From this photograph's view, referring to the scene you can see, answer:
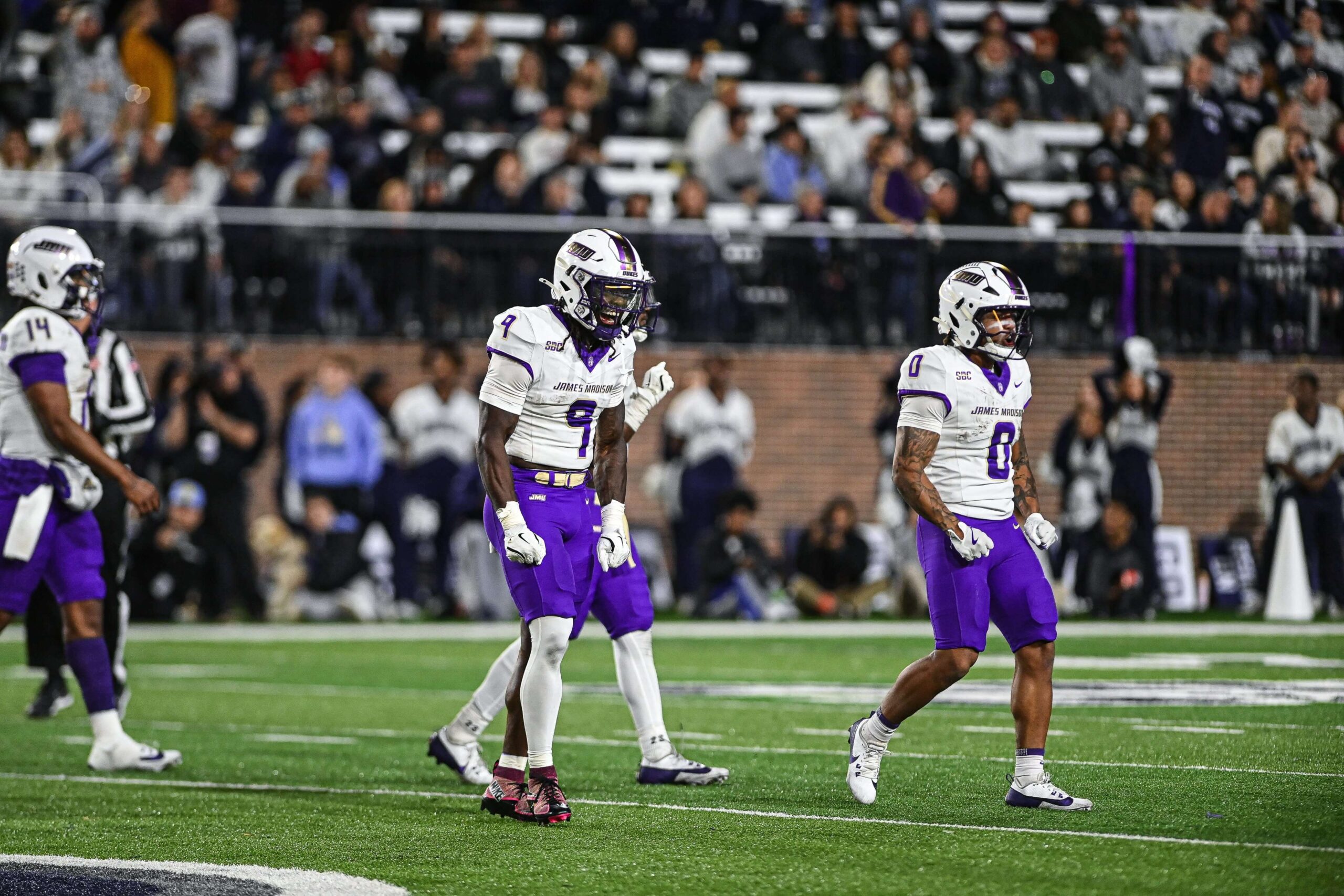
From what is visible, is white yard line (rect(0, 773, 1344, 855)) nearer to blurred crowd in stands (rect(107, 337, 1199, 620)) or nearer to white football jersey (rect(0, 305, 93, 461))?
white football jersey (rect(0, 305, 93, 461))

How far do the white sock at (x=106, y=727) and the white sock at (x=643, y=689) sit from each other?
221 cm

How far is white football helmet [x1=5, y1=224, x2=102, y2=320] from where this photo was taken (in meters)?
8.86

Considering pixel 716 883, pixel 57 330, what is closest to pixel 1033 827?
pixel 716 883

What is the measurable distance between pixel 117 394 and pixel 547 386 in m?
3.37

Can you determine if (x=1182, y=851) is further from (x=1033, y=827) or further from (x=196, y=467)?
(x=196, y=467)

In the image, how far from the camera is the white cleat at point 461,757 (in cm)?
823

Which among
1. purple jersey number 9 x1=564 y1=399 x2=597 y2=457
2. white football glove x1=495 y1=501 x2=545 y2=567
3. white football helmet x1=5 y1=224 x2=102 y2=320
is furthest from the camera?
white football helmet x1=5 y1=224 x2=102 y2=320

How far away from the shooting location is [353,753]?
9.45 meters

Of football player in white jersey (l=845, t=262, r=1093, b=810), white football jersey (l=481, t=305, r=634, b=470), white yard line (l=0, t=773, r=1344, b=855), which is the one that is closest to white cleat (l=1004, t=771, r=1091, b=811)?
football player in white jersey (l=845, t=262, r=1093, b=810)

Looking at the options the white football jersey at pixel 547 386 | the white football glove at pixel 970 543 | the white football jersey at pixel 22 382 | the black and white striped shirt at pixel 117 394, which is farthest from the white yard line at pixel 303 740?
the white football glove at pixel 970 543

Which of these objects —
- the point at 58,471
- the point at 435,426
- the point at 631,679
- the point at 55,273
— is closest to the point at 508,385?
the point at 631,679

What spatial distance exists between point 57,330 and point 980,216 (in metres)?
12.0

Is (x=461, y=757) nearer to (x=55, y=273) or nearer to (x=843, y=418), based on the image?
(x=55, y=273)

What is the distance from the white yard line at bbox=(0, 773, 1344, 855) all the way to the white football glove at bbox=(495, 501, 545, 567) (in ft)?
3.42
